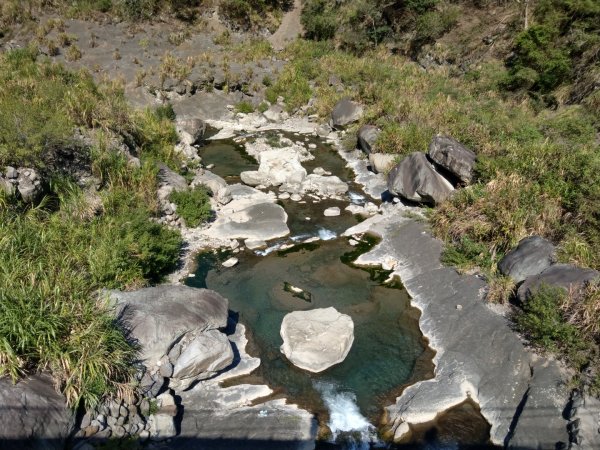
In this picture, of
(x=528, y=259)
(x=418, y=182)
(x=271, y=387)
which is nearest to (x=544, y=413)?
(x=528, y=259)

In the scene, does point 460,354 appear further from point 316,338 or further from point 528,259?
point 316,338

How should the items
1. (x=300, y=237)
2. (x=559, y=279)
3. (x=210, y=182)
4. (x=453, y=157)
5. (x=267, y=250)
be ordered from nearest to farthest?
(x=559, y=279), (x=267, y=250), (x=300, y=237), (x=453, y=157), (x=210, y=182)

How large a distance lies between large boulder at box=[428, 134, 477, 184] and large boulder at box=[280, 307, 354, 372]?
6.54 metres

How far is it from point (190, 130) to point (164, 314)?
13.9 m

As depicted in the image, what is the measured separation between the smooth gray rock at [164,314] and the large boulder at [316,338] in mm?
1478

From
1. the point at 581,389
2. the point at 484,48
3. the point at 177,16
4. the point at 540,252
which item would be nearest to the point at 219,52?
Result: the point at 177,16

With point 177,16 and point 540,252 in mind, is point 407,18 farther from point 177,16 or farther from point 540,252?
point 540,252

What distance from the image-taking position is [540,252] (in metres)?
9.55

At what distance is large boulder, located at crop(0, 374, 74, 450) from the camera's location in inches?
217

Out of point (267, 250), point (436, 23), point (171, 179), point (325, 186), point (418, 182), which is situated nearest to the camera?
point (267, 250)

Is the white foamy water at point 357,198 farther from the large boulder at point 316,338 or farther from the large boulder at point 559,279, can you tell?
the large boulder at point 559,279

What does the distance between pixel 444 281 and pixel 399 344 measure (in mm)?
2388

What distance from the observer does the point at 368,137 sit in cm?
1836

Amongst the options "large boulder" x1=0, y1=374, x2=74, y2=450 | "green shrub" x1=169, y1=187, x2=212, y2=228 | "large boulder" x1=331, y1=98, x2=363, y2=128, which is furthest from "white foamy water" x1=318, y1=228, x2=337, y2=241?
"large boulder" x1=331, y1=98, x2=363, y2=128
